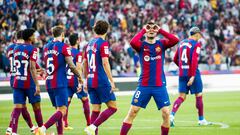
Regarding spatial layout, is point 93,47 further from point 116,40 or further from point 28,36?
point 116,40

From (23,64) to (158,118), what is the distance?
17.8 ft

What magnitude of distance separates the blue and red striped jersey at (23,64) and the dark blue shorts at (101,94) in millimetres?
1449

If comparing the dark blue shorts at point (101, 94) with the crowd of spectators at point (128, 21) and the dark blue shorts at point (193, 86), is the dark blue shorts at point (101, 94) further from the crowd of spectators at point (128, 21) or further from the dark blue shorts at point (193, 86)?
the crowd of spectators at point (128, 21)

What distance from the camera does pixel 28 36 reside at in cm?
1530

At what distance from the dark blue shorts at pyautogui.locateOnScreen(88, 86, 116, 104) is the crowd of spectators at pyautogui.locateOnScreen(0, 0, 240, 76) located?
1770 centimetres

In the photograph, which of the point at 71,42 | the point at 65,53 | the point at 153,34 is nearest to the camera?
the point at 153,34

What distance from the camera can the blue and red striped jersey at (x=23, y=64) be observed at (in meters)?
15.3

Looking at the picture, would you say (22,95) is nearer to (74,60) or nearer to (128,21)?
(74,60)

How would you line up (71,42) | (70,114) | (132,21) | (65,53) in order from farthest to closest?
(132,21) → (70,114) → (71,42) → (65,53)

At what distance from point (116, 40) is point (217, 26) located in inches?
261

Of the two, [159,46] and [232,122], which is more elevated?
[159,46]

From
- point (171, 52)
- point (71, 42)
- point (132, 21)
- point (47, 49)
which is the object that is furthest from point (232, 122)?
point (132, 21)

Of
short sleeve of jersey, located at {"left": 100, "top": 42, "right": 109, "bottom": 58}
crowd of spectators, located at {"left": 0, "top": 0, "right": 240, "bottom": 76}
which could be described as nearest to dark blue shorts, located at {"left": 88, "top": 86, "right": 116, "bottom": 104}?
short sleeve of jersey, located at {"left": 100, "top": 42, "right": 109, "bottom": 58}

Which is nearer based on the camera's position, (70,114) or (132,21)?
(70,114)
